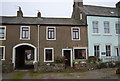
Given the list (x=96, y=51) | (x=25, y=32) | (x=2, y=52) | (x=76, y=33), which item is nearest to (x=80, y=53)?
(x=96, y=51)

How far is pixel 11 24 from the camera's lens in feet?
59.9

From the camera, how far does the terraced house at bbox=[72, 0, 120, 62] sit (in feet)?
63.7

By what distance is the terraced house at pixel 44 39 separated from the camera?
58.9 ft

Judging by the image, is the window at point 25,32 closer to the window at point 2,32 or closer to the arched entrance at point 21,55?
the arched entrance at point 21,55

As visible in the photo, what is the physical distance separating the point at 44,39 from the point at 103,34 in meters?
Result: 8.61

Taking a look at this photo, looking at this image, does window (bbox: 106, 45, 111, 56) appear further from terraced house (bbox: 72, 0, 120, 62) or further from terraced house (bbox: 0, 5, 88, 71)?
terraced house (bbox: 0, 5, 88, 71)

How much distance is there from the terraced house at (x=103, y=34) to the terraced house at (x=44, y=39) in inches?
40.1

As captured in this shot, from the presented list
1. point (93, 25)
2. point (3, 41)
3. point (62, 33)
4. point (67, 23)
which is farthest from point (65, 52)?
point (3, 41)

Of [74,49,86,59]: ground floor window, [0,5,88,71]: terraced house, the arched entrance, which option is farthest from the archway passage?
[74,49,86,59]: ground floor window

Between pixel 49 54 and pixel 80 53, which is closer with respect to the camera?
pixel 49 54

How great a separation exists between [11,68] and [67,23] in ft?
31.5

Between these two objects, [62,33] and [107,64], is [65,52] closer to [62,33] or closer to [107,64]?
[62,33]

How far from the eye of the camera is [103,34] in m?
19.8

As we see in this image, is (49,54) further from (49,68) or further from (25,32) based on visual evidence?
(25,32)
